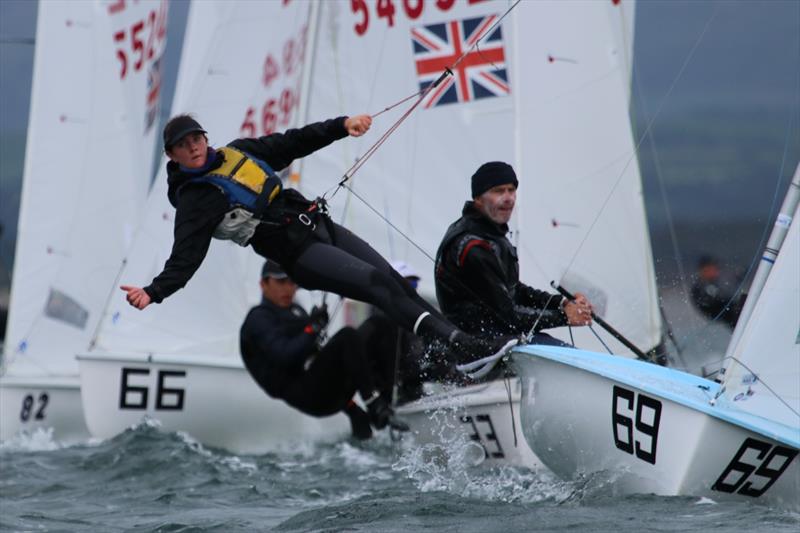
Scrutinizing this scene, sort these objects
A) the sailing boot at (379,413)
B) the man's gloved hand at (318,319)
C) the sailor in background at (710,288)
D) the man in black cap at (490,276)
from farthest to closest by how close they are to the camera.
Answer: the sailor in background at (710,288), the man's gloved hand at (318,319), the sailing boot at (379,413), the man in black cap at (490,276)

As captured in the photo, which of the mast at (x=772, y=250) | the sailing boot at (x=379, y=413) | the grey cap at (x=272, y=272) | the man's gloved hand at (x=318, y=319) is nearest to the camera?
the mast at (x=772, y=250)

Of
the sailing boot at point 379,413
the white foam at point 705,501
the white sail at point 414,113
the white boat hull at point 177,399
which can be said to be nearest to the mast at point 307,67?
the white sail at point 414,113

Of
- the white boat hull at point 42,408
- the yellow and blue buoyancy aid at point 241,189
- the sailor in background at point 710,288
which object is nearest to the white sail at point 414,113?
the sailor in background at point 710,288

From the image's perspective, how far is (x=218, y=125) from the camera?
988 centimetres

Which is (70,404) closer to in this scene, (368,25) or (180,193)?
(368,25)

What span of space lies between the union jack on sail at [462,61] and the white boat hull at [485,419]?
228 centimetres

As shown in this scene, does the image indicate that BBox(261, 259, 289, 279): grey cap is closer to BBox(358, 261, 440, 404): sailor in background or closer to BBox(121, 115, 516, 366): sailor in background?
BBox(358, 261, 440, 404): sailor in background

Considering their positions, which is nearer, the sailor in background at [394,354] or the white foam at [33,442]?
the sailor in background at [394,354]

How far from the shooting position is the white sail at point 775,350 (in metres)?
5.31

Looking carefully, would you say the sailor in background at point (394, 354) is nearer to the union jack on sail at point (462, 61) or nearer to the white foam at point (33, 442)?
the union jack on sail at point (462, 61)

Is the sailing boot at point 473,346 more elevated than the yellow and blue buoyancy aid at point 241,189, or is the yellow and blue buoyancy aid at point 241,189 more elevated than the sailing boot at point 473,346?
the yellow and blue buoyancy aid at point 241,189

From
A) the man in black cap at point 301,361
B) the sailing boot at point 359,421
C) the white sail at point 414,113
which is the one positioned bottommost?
the sailing boot at point 359,421

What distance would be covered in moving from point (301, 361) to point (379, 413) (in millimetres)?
530

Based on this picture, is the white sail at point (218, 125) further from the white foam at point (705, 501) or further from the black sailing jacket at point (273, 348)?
the white foam at point (705, 501)
